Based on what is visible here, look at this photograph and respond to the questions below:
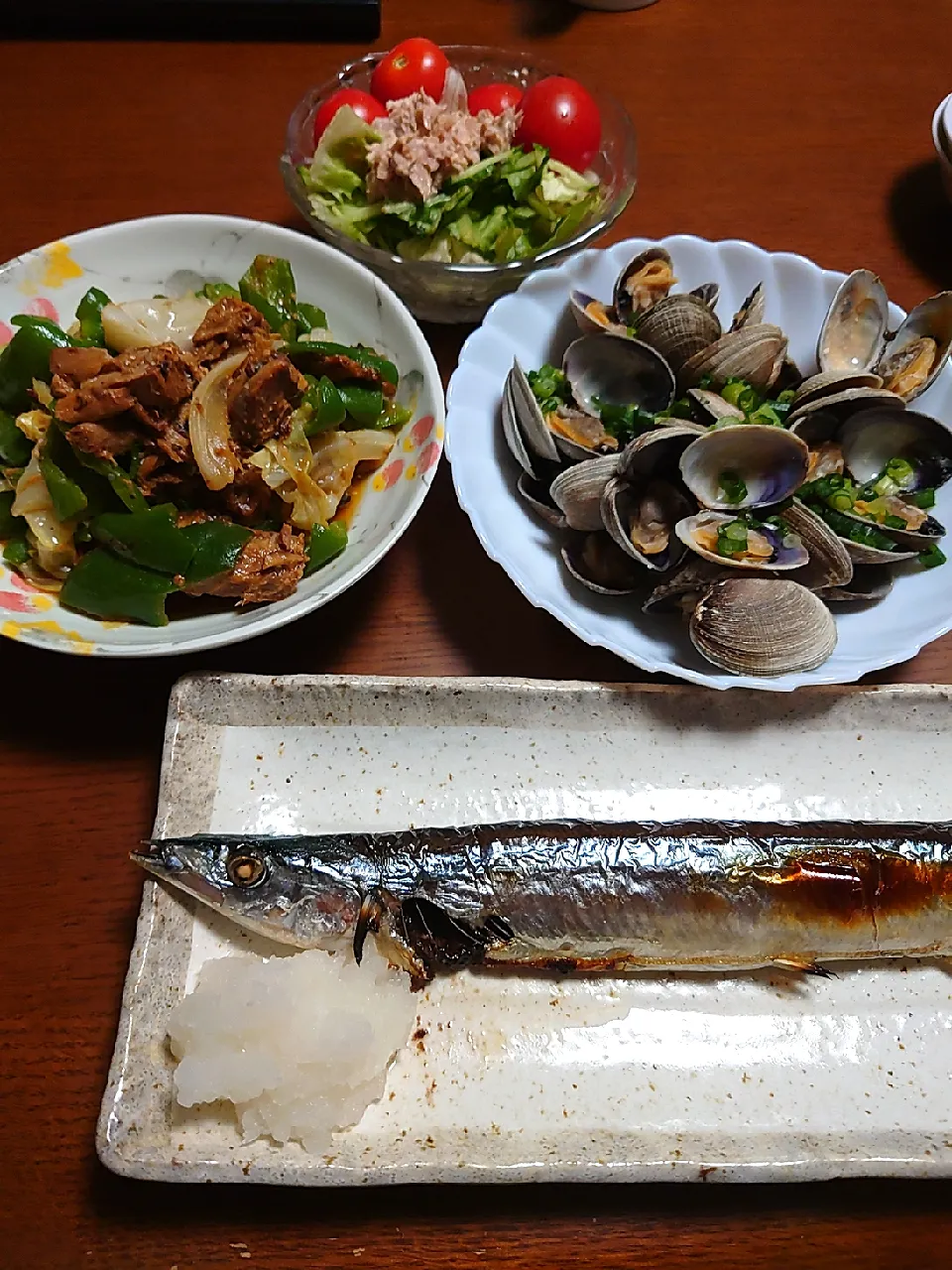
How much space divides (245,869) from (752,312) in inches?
63.3

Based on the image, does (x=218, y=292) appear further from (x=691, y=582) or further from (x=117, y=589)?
(x=691, y=582)

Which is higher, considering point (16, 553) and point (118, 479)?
point (118, 479)

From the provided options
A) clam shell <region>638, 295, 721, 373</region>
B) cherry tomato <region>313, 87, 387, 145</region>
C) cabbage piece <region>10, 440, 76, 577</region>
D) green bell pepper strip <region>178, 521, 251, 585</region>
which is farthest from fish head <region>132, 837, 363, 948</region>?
cherry tomato <region>313, 87, 387, 145</region>

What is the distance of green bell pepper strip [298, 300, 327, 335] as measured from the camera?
188cm

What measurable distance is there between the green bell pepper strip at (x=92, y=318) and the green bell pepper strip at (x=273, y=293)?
0.98 feet

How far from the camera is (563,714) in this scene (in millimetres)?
1708

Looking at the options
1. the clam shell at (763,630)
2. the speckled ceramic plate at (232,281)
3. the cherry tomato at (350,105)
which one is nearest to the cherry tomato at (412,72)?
the cherry tomato at (350,105)

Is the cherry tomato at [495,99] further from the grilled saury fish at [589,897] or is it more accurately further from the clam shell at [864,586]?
the grilled saury fish at [589,897]

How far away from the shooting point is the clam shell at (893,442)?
5.85 ft

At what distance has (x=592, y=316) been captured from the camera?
1.89 metres

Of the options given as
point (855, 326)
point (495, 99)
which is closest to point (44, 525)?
point (495, 99)

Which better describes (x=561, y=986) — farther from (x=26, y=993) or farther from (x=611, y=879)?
(x=26, y=993)

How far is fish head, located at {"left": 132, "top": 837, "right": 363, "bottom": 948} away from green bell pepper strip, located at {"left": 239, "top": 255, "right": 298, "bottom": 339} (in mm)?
1112

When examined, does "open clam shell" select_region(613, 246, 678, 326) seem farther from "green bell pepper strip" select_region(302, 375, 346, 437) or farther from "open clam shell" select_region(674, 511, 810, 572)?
"green bell pepper strip" select_region(302, 375, 346, 437)
